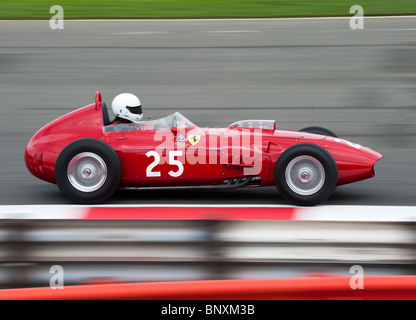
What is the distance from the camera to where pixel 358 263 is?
4.63 meters

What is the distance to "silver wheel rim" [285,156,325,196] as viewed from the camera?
593 cm

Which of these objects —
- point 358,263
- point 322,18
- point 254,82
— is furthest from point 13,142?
point 322,18

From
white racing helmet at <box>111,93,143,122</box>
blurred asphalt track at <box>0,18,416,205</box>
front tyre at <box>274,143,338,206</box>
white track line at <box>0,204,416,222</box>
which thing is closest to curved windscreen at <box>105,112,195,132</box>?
white racing helmet at <box>111,93,143,122</box>

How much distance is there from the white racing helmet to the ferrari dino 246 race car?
0.24 m

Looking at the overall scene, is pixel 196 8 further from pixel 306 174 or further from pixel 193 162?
pixel 306 174

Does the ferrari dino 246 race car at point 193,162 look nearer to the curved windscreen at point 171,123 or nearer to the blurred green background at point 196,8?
the curved windscreen at point 171,123

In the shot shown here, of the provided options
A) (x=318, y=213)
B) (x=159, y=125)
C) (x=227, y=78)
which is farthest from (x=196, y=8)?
(x=318, y=213)

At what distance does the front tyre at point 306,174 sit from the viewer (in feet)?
19.2

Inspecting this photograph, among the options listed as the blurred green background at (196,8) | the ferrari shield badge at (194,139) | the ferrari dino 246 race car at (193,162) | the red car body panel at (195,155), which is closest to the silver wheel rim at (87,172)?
the ferrari dino 246 race car at (193,162)

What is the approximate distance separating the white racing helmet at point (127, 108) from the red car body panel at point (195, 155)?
249mm

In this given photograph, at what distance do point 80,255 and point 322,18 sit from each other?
28.4 ft

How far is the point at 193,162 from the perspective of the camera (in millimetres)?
6090

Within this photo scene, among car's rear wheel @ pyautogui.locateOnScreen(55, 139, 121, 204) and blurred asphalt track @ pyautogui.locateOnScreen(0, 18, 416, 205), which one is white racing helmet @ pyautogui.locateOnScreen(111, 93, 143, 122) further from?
blurred asphalt track @ pyautogui.locateOnScreen(0, 18, 416, 205)

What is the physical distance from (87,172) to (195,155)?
3.01 feet
